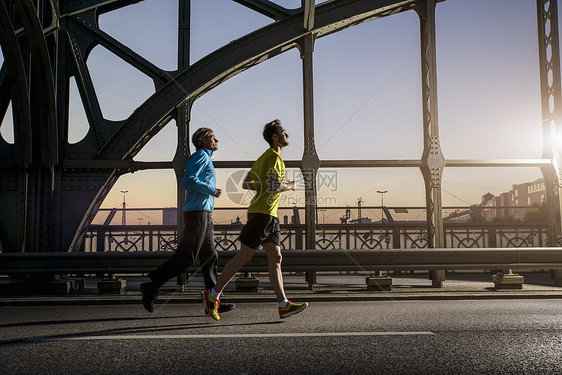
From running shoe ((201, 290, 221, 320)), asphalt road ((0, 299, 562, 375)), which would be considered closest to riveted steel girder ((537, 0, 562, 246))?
asphalt road ((0, 299, 562, 375))

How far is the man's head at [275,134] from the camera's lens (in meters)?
4.83

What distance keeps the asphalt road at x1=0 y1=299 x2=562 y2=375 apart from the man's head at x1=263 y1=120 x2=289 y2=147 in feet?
5.40

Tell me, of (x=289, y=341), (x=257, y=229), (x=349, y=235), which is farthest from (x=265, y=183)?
(x=349, y=235)

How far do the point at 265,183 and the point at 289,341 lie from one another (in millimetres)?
1592

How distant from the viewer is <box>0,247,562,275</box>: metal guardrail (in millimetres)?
6395

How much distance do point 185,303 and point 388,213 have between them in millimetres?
8860

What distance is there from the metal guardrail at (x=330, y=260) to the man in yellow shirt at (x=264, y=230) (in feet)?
5.87

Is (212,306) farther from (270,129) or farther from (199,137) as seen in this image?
(270,129)

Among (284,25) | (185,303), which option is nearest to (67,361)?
(185,303)

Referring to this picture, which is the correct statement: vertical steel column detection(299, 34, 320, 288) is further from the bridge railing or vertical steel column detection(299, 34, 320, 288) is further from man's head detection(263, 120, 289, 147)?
the bridge railing

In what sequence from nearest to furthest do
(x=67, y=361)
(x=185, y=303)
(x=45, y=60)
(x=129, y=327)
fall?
(x=67, y=361)
(x=129, y=327)
(x=185, y=303)
(x=45, y=60)

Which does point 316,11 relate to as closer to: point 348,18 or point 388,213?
point 348,18

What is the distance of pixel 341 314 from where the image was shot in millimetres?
4789

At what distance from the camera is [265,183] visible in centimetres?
462
